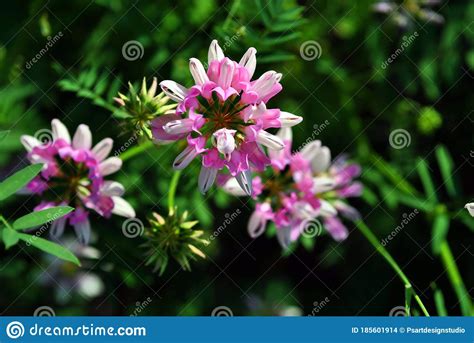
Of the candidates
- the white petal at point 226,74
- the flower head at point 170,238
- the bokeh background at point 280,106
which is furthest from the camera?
the bokeh background at point 280,106

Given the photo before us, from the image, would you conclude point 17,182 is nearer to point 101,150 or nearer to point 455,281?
point 101,150

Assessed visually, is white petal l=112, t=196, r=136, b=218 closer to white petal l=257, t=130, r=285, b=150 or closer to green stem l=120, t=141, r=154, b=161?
green stem l=120, t=141, r=154, b=161

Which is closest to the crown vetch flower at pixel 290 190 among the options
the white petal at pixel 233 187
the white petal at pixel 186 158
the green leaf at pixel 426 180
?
the white petal at pixel 233 187

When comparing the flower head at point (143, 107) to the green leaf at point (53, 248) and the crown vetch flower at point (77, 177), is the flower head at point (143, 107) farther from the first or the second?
the green leaf at point (53, 248)

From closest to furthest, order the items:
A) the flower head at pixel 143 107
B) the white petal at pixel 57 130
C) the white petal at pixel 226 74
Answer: the white petal at pixel 226 74
the flower head at pixel 143 107
the white petal at pixel 57 130
